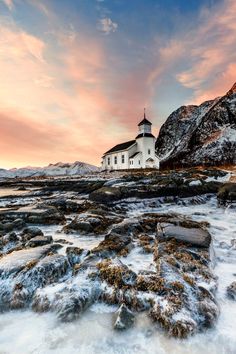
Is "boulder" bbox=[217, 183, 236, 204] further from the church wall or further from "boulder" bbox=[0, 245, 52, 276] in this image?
the church wall

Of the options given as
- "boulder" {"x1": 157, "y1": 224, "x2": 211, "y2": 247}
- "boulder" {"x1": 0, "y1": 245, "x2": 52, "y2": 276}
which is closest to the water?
"boulder" {"x1": 0, "y1": 245, "x2": 52, "y2": 276}

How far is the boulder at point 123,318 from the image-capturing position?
3999 millimetres

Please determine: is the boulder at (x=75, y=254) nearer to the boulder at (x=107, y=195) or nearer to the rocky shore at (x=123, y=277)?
the rocky shore at (x=123, y=277)

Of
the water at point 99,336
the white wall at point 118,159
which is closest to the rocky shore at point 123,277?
the water at point 99,336

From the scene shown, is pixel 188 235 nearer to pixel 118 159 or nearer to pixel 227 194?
pixel 227 194

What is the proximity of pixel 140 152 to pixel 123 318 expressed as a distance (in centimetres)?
5858

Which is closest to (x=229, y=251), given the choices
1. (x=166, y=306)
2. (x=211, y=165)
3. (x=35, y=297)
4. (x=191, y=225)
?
(x=191, y=225)

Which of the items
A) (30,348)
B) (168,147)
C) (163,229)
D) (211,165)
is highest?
(168,147)

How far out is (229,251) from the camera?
7215 millimetres

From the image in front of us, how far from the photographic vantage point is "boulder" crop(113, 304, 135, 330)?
400 centimetres

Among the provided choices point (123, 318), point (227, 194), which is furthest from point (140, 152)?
point (123, 318)

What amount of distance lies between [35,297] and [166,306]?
2.41 metres

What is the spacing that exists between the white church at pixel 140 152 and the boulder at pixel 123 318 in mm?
57297

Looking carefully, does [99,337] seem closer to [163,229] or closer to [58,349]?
[58,349]
